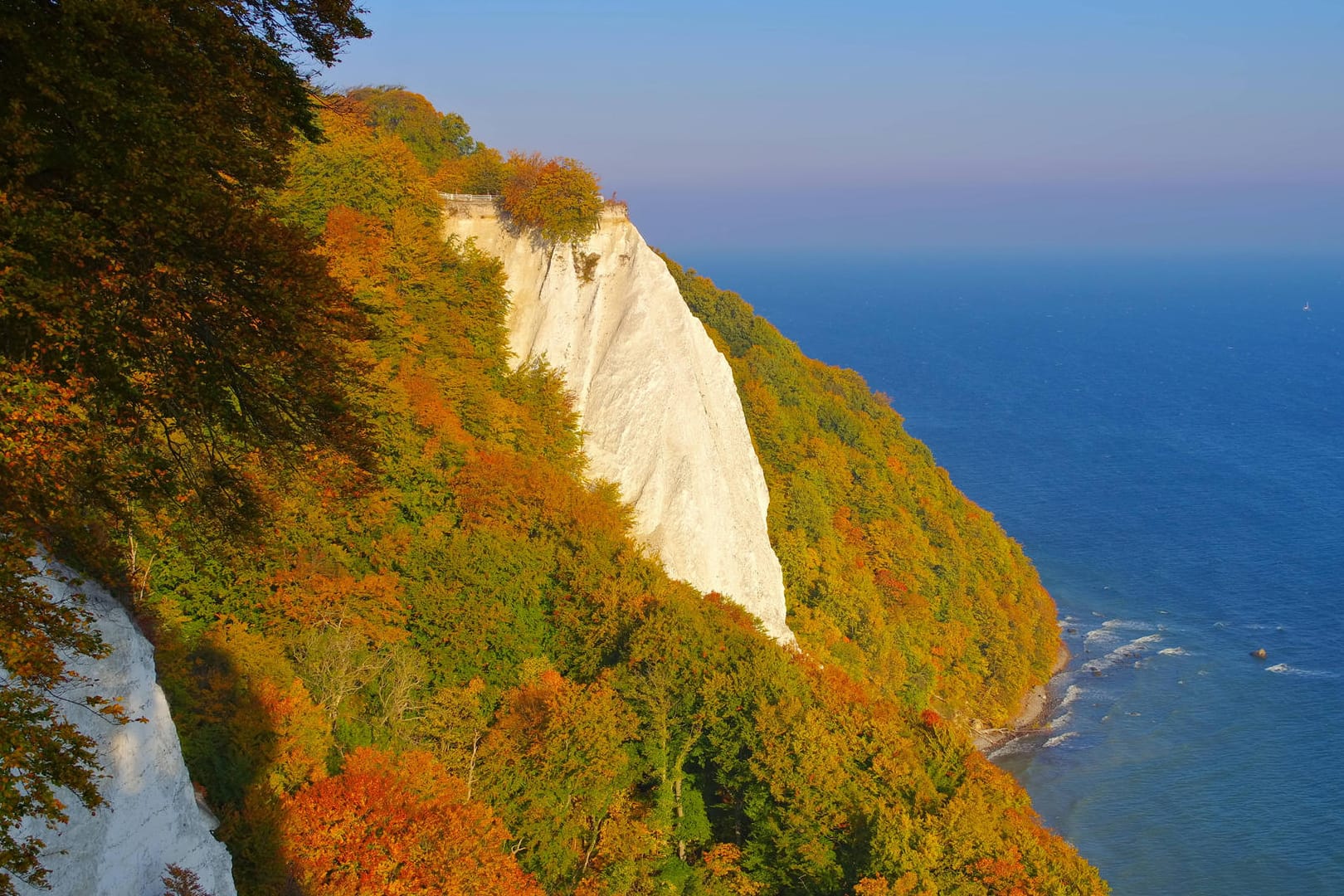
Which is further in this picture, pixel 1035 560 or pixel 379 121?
pixel 1035 560

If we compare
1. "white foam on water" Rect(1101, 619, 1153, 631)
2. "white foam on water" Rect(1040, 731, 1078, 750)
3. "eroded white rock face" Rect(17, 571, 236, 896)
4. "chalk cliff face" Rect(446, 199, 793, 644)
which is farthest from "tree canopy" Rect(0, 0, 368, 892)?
"white foam on water" Rect(1101, 619, 1153, 631)

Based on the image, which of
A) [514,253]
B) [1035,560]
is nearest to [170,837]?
[514,253]

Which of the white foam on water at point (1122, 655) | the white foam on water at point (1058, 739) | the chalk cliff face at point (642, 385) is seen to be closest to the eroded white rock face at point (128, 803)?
the chalk cliff face at point (642, 385)

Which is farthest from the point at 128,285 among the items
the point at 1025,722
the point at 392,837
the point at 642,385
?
the point at 1025,722

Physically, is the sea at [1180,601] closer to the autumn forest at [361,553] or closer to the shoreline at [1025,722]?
the shoreline at [1025,722]

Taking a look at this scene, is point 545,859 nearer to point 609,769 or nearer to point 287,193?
point 609,769

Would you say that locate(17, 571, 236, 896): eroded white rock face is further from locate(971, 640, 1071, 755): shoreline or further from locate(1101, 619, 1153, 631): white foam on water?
locate(1101, 619, 1153, 631): white foam on water
